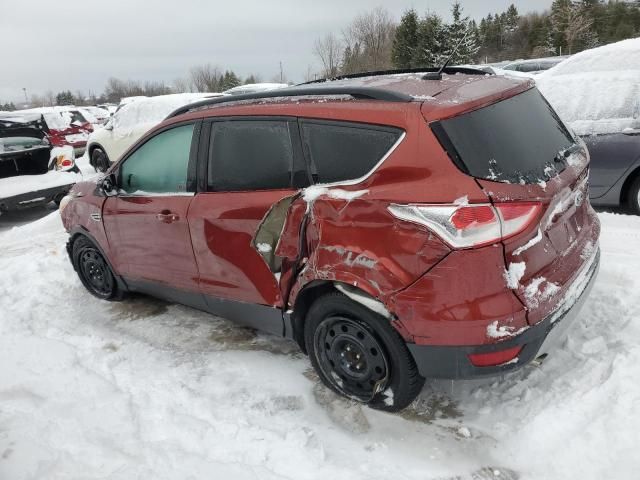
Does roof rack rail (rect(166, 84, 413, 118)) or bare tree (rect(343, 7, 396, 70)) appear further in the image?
bare tree (rect(343, 7, 396, 70))

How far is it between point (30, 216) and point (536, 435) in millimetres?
9117

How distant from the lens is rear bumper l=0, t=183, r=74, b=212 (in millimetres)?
8164

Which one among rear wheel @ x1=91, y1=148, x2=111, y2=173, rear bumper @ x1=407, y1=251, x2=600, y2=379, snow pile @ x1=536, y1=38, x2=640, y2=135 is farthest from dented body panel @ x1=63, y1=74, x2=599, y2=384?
rear wheel @ x1=91, y1=148, x2=111, y2=173

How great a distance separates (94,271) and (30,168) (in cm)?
508

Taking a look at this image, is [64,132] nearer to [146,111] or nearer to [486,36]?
[146,111]

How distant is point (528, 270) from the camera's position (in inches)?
94.8

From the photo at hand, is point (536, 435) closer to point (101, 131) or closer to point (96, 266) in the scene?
point (96, 266)

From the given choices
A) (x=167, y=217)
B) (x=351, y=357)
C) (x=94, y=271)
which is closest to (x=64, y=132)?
(x=94, y=271)

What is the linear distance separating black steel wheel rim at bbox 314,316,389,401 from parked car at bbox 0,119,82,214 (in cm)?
722

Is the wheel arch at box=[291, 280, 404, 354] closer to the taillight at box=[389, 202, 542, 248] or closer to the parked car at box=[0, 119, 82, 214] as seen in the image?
the taillight at box=[389, 202, 542, 248]

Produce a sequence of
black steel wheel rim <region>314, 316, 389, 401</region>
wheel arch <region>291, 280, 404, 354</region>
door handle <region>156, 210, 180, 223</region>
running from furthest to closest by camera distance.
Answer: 1. door handle <region>156, 210, 180, 223</region>
2. black steel wheel rim <region>314, 316, 389, 401</region>
3. wheel arch <region>291, 280, 404, 354</region>

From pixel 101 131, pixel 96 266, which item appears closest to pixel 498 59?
pixel 101 131

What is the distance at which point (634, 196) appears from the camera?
5.62 meters

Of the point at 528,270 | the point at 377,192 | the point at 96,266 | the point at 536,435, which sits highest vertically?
the point at 377,192
